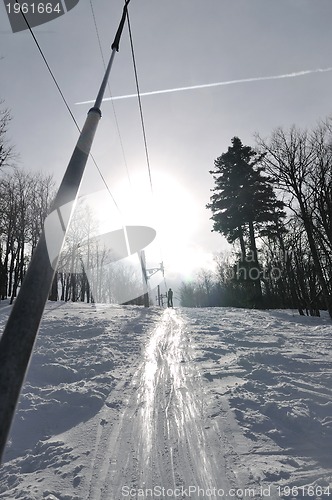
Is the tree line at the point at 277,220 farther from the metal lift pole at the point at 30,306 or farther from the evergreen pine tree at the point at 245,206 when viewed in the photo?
the metal lift pole at the point at 30,306

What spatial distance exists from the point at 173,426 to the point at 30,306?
10.3 ft

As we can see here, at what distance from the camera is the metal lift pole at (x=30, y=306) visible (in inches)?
41.6

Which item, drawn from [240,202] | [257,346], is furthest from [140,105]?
[240,202]

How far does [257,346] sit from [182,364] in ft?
7.80

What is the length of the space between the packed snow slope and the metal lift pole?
2093mm

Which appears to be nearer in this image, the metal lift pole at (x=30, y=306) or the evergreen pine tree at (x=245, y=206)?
the metal lift pole at (x=30, y=306)

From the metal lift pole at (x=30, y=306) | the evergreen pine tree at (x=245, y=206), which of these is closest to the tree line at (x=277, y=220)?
the evergreen pine tree at (x=245, y=206)

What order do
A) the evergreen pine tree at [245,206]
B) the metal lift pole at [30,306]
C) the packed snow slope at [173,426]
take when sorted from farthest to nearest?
the evergreen pine tree at [245,206] → the packed snow slope at [173,426] → the metal lift pole at [30,306]

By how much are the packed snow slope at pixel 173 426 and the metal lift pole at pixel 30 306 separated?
2093 mm

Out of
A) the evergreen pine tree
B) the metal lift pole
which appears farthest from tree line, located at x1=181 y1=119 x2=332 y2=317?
the metal lift pole

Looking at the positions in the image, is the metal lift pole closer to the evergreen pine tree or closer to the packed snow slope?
the packed snow slope

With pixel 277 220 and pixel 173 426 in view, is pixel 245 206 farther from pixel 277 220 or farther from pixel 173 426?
pixel 173 426

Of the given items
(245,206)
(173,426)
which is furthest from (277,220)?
(173,426)

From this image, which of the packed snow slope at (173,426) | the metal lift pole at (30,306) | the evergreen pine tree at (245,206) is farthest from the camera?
the evergreen pine tree at (245,206)
